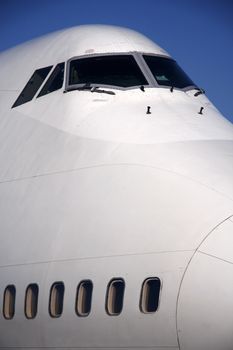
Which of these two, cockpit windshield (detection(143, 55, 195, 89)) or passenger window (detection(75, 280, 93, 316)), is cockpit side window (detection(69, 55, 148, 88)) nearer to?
cockpit windshield (detection(143, 55, 195, 89))

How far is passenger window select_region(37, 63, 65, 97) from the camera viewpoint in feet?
53.4

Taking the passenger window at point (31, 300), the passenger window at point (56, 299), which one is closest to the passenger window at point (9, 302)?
the passenger window at point (31, 300)

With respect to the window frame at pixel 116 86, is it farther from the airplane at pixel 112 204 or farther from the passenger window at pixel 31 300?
the passenger window at pixel 31 300

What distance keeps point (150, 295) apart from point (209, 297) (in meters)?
1.02

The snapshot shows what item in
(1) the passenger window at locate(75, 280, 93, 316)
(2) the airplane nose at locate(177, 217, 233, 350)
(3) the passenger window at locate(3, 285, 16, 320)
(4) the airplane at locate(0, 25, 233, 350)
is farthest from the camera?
(3) the passenger window at locate(3, 285, 16, 320)

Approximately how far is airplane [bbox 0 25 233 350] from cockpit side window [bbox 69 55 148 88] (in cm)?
3

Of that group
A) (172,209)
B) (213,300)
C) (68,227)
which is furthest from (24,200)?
(213,300)

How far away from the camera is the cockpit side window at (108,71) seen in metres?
16.0

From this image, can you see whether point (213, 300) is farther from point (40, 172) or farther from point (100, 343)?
point (40, 172)

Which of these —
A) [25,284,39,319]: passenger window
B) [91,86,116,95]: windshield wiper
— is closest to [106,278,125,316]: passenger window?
[25,284,39,319]: passenger window

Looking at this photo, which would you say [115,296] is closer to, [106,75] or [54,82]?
[106,75]

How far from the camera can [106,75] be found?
16.1 m

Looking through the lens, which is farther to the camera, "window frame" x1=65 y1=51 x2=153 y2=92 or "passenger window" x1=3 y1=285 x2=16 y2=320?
"window frame" x1=65 y1=51 x2=153 y2=92

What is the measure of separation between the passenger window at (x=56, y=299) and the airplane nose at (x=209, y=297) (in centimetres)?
230
